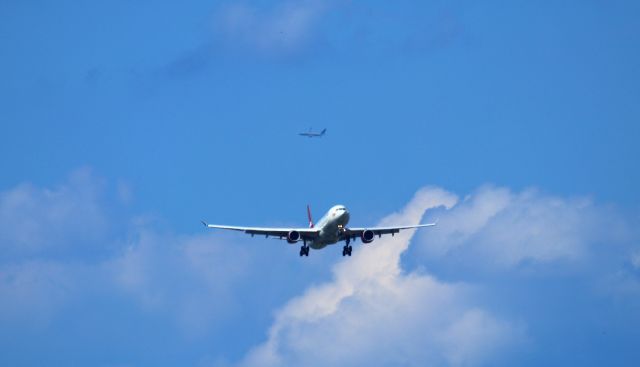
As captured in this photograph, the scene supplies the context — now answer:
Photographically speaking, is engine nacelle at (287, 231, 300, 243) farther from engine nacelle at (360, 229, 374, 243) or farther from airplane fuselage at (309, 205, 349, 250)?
engine nacelle at (360, 229, 374, 243)

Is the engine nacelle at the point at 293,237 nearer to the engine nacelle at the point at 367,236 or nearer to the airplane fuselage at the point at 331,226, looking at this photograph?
the airplane fuselage at the point at 331,226

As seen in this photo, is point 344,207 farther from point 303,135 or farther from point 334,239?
point 303,135

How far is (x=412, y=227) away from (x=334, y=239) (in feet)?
49.2

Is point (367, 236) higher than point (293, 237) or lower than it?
higher

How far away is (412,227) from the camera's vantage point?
190125 millimetres

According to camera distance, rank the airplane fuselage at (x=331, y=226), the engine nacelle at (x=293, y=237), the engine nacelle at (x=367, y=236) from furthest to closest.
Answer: the engine nacelle at (x=367, y=236) → the engine nacelle at (x=293, y=237) → the airplane fuselage at (x=331, y=226)

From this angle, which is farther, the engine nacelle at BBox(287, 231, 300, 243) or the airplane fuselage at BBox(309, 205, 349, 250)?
the engine nacelle at BBox(287, 231, 300, 243)

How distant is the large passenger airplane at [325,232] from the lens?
570ft

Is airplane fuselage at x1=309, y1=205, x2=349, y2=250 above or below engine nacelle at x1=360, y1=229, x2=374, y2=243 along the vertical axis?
below

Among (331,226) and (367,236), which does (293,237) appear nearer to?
(331,226)

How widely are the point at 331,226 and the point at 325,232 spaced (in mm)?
1755

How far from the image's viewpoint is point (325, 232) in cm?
17625

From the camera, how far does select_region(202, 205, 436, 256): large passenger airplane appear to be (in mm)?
173875

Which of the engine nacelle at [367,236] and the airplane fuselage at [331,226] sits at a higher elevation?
the engine nacelle at [367,236]
